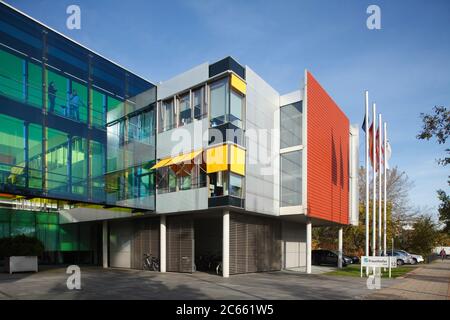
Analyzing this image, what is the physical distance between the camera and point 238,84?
74.6 ft

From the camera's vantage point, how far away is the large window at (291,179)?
26.1 metres

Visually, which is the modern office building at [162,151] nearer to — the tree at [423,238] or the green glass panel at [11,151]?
→ the green glass panel at [11,151]

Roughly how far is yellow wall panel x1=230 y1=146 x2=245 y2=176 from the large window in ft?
16.3

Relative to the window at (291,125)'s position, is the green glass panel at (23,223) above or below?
below

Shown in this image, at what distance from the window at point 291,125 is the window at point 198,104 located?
6421mm

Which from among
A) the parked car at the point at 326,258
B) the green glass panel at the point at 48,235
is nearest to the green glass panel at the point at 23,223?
the green glass panel at the point at 48,235

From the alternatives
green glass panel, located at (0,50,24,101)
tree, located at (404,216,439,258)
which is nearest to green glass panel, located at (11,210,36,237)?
green glass panel, located at (0,50,24,101)

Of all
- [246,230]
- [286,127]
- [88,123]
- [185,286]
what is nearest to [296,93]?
[286,127]

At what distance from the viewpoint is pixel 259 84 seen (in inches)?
989

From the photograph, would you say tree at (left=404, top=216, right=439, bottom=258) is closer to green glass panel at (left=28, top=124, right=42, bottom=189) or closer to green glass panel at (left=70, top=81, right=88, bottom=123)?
green glass panel at (left=70, top=81, right=88, bottom=123)

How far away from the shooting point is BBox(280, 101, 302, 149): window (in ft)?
86.7

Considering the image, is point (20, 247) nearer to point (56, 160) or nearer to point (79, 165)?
point (79, 165)
